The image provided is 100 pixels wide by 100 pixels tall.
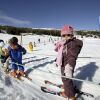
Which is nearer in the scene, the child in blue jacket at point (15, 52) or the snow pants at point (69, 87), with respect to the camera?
the snow pants at point (69, 87)

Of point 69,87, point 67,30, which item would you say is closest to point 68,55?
point 67,30

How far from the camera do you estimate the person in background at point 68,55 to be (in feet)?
17.9

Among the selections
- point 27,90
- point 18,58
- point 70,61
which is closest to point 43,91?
point 27,90

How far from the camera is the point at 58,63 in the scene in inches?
222

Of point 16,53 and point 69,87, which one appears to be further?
point 16,53

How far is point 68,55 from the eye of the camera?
18.0 ft

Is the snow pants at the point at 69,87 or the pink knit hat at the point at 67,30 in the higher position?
the pink knit hat at the point at 67,30

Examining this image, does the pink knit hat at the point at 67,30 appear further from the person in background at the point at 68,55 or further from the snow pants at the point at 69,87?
the snow pants at the point at 69,87

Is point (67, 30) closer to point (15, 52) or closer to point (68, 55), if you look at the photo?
point (68, 55)

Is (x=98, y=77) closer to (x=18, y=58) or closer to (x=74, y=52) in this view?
(x=74, y=52)

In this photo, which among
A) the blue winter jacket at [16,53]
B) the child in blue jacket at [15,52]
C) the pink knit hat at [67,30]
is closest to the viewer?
the pink knit hat at [67,30]

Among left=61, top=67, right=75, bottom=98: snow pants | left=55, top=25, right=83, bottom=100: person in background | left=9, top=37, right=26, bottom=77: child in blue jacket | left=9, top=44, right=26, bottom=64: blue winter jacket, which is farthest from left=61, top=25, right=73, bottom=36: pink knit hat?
left=9, top=44, right=26, bottom=64: blue winter jacket

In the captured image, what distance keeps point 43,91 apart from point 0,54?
4.58m

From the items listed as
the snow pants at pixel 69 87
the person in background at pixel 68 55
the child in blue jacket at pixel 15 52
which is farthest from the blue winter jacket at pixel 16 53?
the snow pants at pixel 69 87
